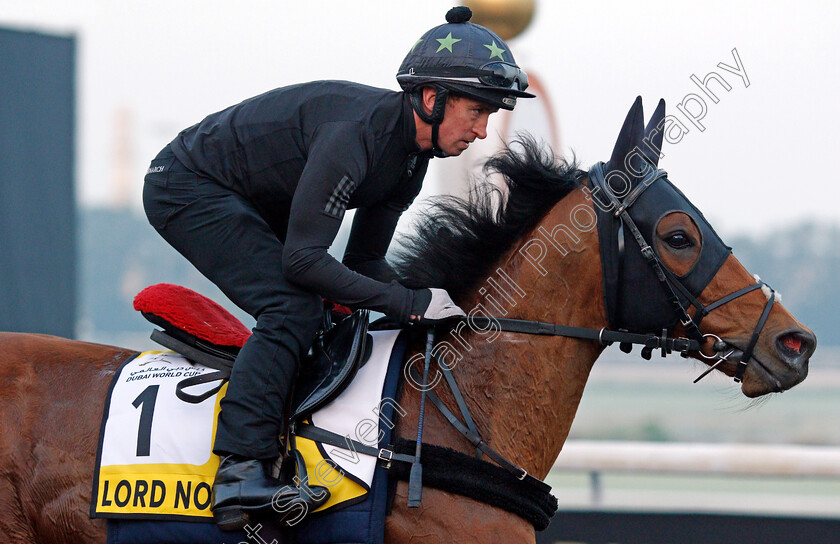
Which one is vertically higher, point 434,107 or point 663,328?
point 434,107

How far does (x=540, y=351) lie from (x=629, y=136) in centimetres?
76

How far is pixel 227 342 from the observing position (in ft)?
9.38

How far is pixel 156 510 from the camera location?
258 centimetres

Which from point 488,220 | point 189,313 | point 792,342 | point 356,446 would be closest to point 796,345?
point 792,342

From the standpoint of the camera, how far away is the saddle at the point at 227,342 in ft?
8.70

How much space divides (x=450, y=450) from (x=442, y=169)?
2.90 m

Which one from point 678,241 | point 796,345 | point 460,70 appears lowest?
point 796,345

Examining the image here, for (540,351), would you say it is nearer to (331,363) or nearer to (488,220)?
(488,220)

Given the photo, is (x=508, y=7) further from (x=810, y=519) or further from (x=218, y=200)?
(x=810, y=519)

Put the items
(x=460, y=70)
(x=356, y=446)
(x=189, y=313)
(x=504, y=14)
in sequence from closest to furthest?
(x=356, y=446), (x=460, y=70), (x=189, y=313), (x=504, y=14)

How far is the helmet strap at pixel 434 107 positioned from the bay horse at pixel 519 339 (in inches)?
12.0

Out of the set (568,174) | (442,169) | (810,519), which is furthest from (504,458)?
(810,519)

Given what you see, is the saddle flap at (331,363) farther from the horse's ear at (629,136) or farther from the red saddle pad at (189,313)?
the horse's ear at (629,136)

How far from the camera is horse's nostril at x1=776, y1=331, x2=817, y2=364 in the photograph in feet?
8.54
